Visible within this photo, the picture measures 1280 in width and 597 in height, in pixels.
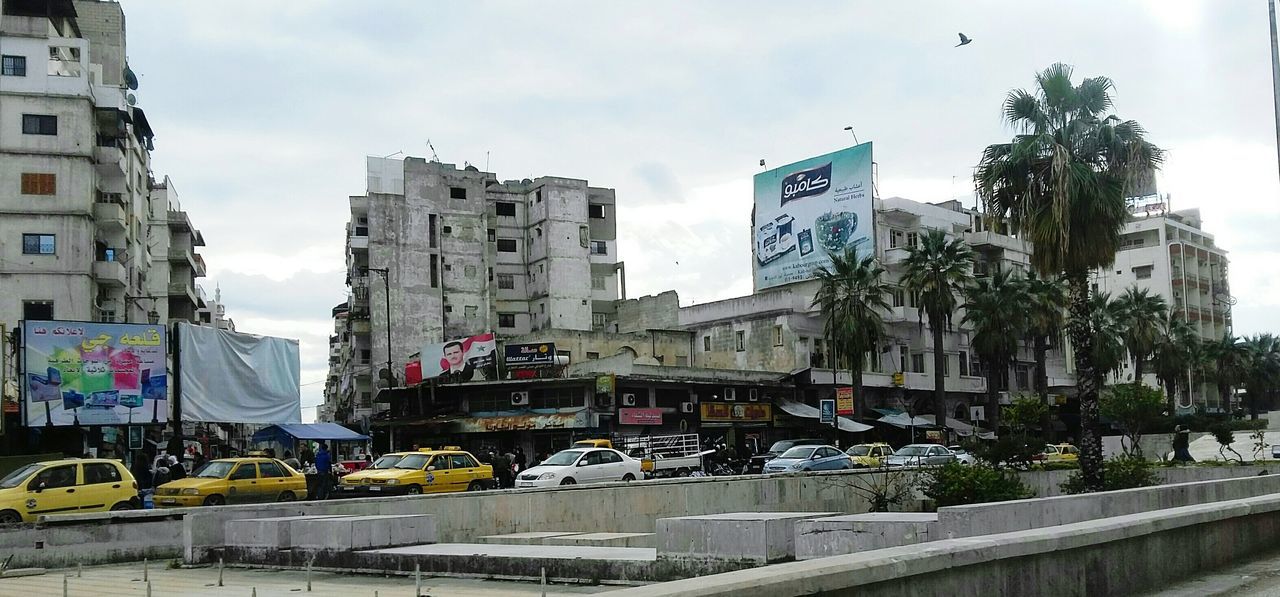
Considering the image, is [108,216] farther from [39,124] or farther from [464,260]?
[464,260]

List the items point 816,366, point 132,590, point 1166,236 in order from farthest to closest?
point 1166,236 < point 816,366 < point 132,590

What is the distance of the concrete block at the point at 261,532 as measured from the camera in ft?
48.2

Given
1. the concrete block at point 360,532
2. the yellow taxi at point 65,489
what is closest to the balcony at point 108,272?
the yellow taxi at point 65,489

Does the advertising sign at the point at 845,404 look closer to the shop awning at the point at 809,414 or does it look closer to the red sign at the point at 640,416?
the shop awning at the point at 809,414

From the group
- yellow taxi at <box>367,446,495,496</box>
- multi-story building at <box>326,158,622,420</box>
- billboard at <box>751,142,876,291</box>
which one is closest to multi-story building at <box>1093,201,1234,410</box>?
billboard at <box>751,142,876,291</box>

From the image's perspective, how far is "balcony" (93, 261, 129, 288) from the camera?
5547 cm

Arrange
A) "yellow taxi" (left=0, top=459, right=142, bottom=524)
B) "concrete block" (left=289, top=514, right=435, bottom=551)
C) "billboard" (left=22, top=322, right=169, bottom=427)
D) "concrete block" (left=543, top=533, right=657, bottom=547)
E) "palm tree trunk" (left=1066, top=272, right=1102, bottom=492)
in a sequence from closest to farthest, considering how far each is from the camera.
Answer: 1. "concrete block" (left=289, top=514, right=435, bottom=551)
2. "concrete block" (left=543, top=533, right=657, bottom=547)
3. "yellow taxi" (left=0, top=459, right=142, bottom=524)
4. "palm tree trunk" (left=1066, top=272, right=1102, bottom=492)
5. "billboard" (left=22, top=322, right=169, bottom=427)

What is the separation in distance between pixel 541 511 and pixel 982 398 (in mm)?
58349

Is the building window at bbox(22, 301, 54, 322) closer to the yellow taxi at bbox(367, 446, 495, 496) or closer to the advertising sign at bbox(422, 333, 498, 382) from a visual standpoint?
the advertising sign at bbox(422, 333, 498, 382)

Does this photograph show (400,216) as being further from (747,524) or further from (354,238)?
(747,524)

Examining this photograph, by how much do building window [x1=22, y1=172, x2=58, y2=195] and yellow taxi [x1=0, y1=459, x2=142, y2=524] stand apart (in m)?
35.2

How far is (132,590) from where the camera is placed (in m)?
13.1

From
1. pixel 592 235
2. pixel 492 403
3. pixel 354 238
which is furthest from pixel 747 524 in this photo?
pixel 592 235

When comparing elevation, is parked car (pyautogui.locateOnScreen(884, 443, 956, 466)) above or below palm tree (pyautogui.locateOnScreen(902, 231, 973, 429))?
below
